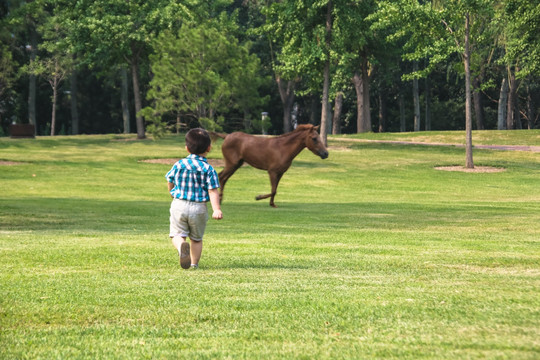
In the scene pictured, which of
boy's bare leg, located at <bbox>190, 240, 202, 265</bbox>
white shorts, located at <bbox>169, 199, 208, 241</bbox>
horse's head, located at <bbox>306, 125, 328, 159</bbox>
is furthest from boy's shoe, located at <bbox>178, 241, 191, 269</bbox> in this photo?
horse's head, located at <bbox>306, 125, 328, 159</bbox>

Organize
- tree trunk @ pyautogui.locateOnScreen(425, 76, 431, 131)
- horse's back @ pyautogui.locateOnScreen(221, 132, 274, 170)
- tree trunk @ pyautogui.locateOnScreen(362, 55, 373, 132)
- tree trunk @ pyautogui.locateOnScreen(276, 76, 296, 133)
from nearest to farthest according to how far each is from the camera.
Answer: horse's back @ pyautogui.locateOnScreen(221, 132, 274, 170)
tree trunk @ pyautogui.locateOnScreen(362, 55, 373, 132)
tree trunk @ pyautogui.locateOnScreen(276, 76, 296, 133)
tree trunk @ pyautogui.locateOnScreen(425, 76, 431, 131)

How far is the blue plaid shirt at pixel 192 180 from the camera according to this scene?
949 cm

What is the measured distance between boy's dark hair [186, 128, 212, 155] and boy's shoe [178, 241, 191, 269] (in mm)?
1152

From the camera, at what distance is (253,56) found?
1633 inches

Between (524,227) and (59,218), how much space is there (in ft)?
34.3

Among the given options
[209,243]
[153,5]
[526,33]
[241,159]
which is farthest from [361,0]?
[209,243]

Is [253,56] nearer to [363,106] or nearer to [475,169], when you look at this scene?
[475,169]

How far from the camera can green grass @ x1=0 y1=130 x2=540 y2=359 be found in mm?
5582

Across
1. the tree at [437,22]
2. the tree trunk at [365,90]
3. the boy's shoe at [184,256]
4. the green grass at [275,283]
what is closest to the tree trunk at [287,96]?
the tree trunk at [365,90]

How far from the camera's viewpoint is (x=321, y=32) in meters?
45.4

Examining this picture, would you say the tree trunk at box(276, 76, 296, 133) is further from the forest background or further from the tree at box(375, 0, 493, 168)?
the tree at box(375, 0, 493, 168)

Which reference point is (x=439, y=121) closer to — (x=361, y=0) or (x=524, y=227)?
(x=361, y=0)

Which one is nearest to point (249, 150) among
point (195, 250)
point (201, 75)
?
point (195, 250)

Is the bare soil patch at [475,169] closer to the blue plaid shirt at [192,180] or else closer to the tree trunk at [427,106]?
the blue plaid shirt at [192,180]
